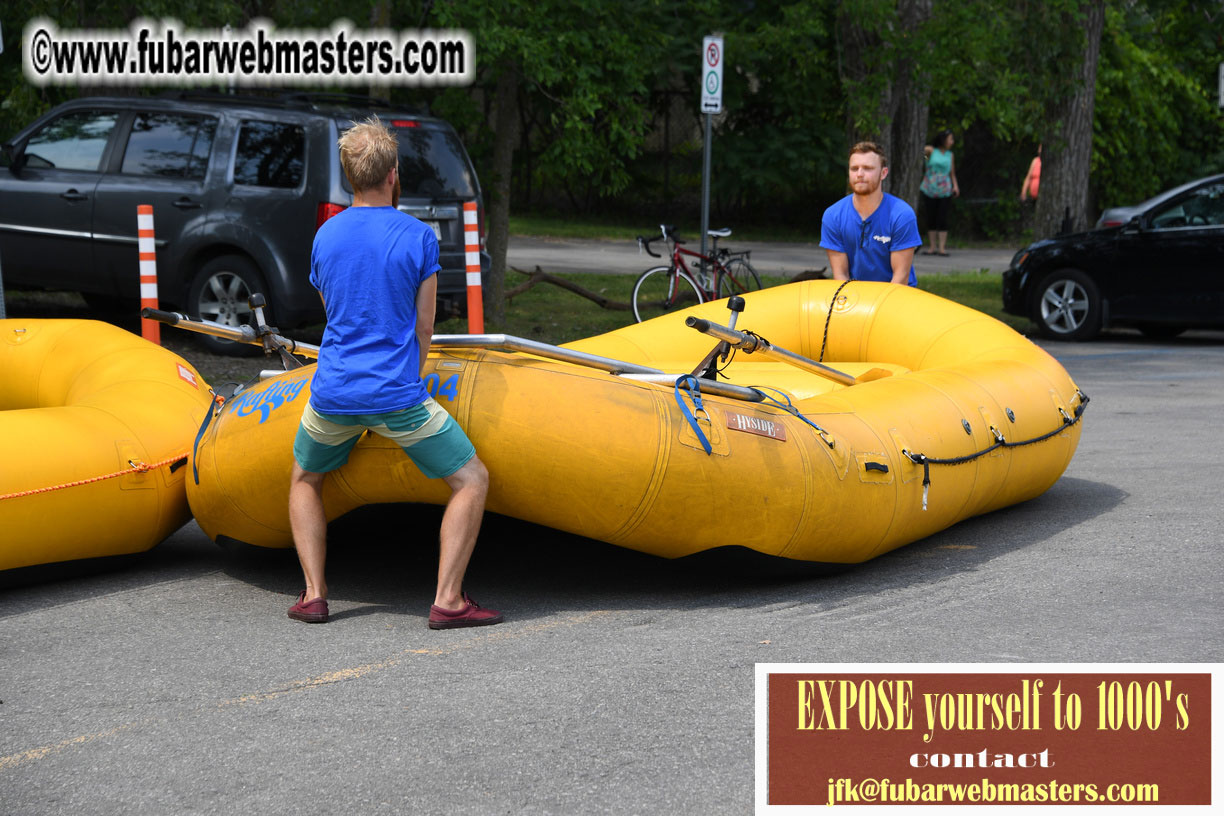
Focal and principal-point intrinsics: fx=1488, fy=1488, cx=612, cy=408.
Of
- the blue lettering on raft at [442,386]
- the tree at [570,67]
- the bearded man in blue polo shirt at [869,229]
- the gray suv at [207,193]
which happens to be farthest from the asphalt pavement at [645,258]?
the blue lettering on raft at [442,386]

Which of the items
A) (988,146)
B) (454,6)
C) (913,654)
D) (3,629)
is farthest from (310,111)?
(988,146)

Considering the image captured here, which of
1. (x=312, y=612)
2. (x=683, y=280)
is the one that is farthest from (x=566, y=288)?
(x=312, y=612)

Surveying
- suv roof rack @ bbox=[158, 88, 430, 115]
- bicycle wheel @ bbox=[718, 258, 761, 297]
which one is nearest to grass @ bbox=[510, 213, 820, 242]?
bicycle wheel @ bbox=[718, 258, 761, 297]

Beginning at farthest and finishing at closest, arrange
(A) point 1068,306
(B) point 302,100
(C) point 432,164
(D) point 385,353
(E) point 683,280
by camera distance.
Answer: (E) point 683,280 < (A) point 1068,306 < (B) point 302,100 < (C) point 432,164 < (D) point 385,353

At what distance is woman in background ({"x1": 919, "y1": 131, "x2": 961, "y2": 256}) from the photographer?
22422 mm

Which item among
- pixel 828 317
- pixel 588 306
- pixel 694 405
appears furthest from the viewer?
pixel 588 306

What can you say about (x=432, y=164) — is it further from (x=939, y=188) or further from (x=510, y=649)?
(x=939, y=188)

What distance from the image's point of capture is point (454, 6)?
40.2 feet

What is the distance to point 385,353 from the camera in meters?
5.08

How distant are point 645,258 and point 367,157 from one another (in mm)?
16813

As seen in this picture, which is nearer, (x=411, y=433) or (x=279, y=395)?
(x=411, y=433)

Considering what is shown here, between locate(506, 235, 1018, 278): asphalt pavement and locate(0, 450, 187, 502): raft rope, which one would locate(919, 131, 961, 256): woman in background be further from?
locate(0, 450, 187, 502): raft rope

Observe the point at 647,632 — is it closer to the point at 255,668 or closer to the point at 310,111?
the point at 255,668

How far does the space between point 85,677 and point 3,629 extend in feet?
2.47
